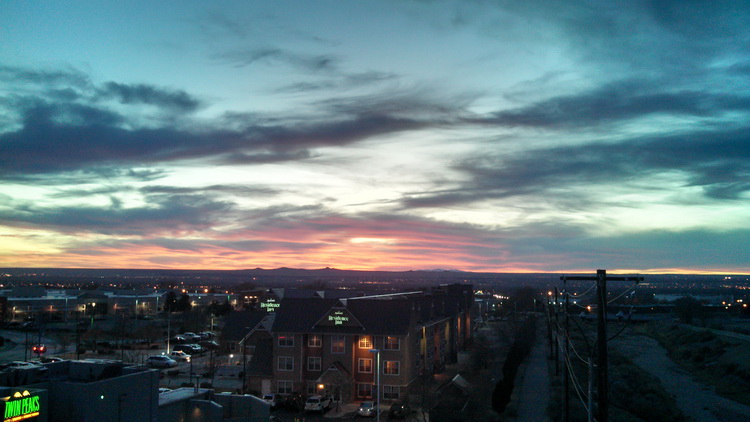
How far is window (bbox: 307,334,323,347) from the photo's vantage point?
41.8 meters

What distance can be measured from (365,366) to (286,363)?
6.09m

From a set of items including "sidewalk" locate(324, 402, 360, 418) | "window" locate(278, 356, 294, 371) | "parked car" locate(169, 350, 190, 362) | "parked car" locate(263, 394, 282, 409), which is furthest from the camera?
"parked car" locate(169, 350, 190, 362)

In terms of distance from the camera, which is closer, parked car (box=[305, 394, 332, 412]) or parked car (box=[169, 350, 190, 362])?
parked car (box=[305, 394, 332, 412])

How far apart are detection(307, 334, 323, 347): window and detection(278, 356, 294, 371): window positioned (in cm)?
175

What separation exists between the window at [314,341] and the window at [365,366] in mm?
3356

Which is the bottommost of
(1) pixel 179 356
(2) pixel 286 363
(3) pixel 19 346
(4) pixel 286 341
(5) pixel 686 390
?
(5) pixel 686 390

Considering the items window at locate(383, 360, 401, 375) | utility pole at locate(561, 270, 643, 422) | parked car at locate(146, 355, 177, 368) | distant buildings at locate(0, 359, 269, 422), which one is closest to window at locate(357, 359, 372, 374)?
window at locate(383, 360, 401, 375)

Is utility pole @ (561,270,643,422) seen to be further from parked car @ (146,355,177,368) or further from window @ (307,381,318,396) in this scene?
parked car @ (146,355,177,368)

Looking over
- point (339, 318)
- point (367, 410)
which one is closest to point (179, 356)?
point (339, 318)

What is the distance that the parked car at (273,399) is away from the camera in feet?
124

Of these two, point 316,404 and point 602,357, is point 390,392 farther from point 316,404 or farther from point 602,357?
point 602,357

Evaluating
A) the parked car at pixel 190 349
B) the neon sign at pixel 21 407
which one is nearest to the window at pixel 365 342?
the parked car at pixel 190 349

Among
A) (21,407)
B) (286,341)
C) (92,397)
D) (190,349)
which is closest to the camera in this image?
(21,407)

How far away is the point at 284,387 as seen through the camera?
41375 millimetres
